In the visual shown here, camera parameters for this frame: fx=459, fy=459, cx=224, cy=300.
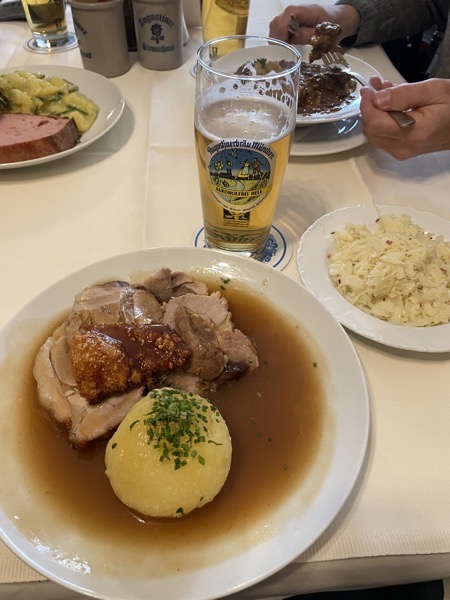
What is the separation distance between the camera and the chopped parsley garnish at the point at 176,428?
3.04ft

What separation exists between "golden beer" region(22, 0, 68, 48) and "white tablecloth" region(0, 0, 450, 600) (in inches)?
4.8

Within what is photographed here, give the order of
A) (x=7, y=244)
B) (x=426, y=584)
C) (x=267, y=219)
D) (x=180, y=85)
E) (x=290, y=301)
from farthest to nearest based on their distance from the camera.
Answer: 1. (x=180, y=85)
2. (x=7, y=244)
3. (x=267, y=219)
4. (x=290, y=301)
5. (x=426, y=584)

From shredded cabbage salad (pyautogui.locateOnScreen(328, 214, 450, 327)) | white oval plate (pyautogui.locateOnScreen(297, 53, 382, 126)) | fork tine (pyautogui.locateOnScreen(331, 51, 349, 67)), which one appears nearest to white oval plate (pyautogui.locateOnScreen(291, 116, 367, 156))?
white oval plate (pyautogui.locateOnScreen(297, 53, 382, 126))

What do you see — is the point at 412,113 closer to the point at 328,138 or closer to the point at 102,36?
the point at 328,138

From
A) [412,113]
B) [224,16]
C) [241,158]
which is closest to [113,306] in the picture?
[241,158]

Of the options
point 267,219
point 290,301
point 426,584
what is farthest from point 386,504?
point 267,219

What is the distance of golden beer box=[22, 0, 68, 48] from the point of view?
2.56 metres

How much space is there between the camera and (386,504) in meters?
1.00

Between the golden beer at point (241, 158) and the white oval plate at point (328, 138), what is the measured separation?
63cm

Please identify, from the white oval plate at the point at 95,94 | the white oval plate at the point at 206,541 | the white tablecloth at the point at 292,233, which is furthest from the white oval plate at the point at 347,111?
the white oval plate at the point at 206,541

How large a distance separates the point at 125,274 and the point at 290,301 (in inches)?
19.5

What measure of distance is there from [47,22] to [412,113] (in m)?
2.11

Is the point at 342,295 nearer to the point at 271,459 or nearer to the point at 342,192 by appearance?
the point at 271,459

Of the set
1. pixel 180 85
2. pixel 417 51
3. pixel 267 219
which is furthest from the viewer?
pixel 417 51
